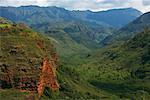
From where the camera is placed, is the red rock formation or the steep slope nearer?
the steep slope

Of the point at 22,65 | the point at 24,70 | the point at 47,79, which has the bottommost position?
the point at 47,79

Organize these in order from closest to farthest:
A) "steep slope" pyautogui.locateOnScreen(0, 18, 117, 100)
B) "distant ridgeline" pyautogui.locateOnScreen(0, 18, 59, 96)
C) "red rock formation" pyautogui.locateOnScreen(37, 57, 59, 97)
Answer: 1. "steep slope" pyautogui.locateOnScreen(0, 18, 117, 100)
2. "distant ridgeline" pyautogui.locateOnScreen(0, 18, 59, 96)
3. "red rock formation" pyautogui.locateOnScreen(37, 57, 59, 97)

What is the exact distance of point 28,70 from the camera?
163 meters

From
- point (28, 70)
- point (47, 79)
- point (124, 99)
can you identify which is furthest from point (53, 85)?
point (124, 99)

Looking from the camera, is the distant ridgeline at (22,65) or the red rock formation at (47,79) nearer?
the distant ridgeline at (22,65)

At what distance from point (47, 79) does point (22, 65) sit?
1306 centimetres

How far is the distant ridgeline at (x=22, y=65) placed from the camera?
532 feet

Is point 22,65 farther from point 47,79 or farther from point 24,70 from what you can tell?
point 47,79

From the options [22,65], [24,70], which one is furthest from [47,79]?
[22,65]

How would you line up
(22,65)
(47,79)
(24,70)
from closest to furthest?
1. (24,70)
2. (22,65)
3. (47,79)

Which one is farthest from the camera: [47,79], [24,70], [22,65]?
[47,79]

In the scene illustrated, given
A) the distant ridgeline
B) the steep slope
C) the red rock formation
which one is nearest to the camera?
the steep slope

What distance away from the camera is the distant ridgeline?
162250mm

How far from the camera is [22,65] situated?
539 feet
